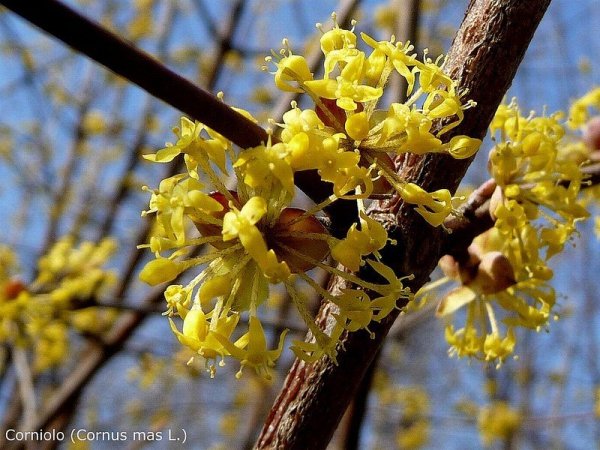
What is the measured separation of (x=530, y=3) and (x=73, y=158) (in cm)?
422

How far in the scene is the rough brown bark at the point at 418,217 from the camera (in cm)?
97

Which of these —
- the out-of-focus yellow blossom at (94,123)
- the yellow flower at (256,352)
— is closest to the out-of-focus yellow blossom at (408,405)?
the out-of-focus yellow blossom at (94,123)

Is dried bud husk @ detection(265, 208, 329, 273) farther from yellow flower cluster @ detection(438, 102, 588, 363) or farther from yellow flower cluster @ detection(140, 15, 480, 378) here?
yellow flower cluster @ detection(438, 102, 588, 363)

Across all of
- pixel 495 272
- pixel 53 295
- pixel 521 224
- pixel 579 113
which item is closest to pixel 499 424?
pixel 53 295

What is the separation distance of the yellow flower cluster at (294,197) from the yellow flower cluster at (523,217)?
9.4 inches

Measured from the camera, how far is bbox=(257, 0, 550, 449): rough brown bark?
3.18 ft

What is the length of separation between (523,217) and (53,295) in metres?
1.96

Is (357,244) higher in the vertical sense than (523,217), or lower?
lower

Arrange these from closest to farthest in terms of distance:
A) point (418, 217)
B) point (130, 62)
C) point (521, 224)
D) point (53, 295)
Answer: point (130, 62)
point (418, 217)
point (521, 224)
point (53, 295)

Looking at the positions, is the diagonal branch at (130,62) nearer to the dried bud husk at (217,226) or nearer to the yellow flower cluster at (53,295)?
the dried bud husk at (217,226)

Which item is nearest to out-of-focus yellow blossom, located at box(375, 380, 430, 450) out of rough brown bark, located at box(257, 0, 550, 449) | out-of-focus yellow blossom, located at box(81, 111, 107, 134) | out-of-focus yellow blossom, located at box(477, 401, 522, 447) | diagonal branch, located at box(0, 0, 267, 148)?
out-of-focus yellow blossom, located at box(477, 401, 522, 447)

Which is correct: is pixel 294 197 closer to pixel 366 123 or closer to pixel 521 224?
pixel 366 123

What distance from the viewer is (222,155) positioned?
2.92 feet

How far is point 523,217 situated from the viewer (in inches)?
42.4
